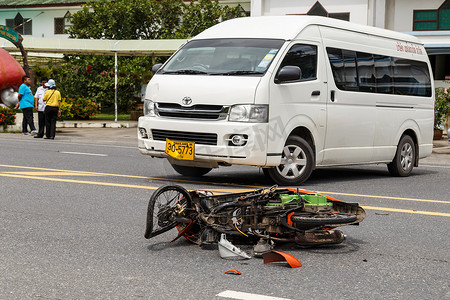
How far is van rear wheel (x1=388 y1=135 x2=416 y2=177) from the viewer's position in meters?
12.2

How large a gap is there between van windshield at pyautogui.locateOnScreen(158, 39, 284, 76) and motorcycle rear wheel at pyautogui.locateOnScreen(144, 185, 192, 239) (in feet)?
13.0

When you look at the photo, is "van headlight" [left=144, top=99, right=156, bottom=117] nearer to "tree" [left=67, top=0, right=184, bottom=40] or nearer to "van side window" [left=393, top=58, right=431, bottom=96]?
"van side window" [left=393, top=58, right=431, bottom=96]

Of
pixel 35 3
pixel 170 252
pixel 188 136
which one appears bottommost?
pixel 170 252

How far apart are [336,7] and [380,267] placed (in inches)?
1042

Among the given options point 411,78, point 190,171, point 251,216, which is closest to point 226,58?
point 190,171

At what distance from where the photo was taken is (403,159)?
40.7 feet

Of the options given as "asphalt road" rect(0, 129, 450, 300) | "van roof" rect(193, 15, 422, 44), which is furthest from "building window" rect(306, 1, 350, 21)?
"asphalt road" rect(0, 129, 450, 300)

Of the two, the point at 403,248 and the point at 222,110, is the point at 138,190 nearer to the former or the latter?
the point at 222,110

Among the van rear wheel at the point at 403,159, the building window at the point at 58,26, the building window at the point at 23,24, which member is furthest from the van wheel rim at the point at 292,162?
the building window at the point at 23,24

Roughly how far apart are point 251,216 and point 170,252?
0.70 meters

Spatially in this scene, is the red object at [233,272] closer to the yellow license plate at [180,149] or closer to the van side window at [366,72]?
the yellow license plate at [180,149]

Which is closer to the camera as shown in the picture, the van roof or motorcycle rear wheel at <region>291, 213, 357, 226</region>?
motorcycle rear wheel at <region>291, 213, 357, 226</region>

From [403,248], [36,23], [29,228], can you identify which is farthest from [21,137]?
[36,23]

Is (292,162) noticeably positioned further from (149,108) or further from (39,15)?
(39,15)
